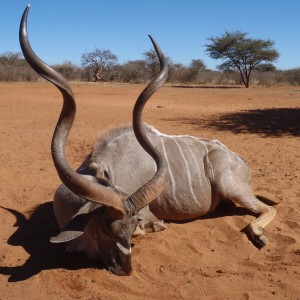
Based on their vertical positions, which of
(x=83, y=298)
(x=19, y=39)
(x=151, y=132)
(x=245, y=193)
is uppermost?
(x=19, y=39)

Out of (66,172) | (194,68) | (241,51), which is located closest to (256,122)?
(66,172)

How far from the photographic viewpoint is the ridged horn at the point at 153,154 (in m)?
3.10

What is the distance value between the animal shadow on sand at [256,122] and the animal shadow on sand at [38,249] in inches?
229

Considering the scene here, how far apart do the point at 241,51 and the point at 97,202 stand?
31.0m

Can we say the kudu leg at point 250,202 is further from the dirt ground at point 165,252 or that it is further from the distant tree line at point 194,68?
the distant tree line at point 194,68

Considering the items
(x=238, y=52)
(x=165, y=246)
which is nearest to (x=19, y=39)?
(x=165, y=246)

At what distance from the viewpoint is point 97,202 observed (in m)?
2.92

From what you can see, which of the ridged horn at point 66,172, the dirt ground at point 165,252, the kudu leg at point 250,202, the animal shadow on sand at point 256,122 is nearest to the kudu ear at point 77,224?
the ridged horn at point 66,172

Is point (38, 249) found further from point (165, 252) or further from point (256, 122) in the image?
point (256, 122)

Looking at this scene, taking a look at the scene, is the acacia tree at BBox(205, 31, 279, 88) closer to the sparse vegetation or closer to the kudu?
the sparse vegetation

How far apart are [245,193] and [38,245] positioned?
6.54 feet

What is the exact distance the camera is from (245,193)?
4.40 meters

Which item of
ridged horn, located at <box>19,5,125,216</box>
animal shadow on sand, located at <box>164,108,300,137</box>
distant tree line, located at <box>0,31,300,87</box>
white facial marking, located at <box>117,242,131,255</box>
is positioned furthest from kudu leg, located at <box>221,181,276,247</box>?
distant tree line, located at <box>0,31,300,87</box>

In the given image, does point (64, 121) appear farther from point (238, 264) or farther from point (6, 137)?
point (6, 137)
